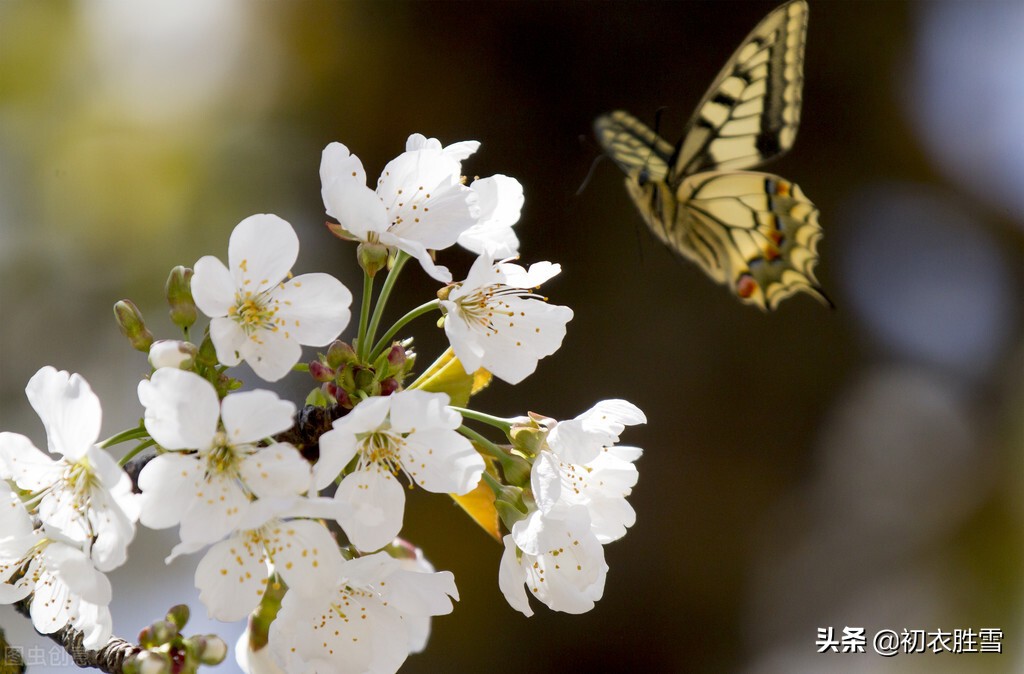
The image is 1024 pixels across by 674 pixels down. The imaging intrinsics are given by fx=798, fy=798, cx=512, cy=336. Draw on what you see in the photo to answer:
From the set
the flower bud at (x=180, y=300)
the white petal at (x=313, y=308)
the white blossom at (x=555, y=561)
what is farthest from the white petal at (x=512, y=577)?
the flower bud at (x=180, y=300)

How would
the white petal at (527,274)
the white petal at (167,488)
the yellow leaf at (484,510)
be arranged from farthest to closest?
the yellow leaf at (484,510) < the white petal at (527,274) < the white petal at (167,488)

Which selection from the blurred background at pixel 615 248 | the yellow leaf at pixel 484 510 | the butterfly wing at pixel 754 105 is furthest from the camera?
the blurred background at pixel 615 248

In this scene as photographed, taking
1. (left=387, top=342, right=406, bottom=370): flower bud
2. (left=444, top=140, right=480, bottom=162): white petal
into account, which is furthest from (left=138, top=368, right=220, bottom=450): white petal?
(left=444, top=140, right=480, bottom=162): white petal

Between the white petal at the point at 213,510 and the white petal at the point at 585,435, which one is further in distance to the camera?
the white petal at the point at 585,435

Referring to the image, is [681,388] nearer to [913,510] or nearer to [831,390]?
[831,390]

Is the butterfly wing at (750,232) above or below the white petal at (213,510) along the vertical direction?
below

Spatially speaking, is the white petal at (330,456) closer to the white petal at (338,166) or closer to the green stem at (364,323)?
the green stem at (364,323)
